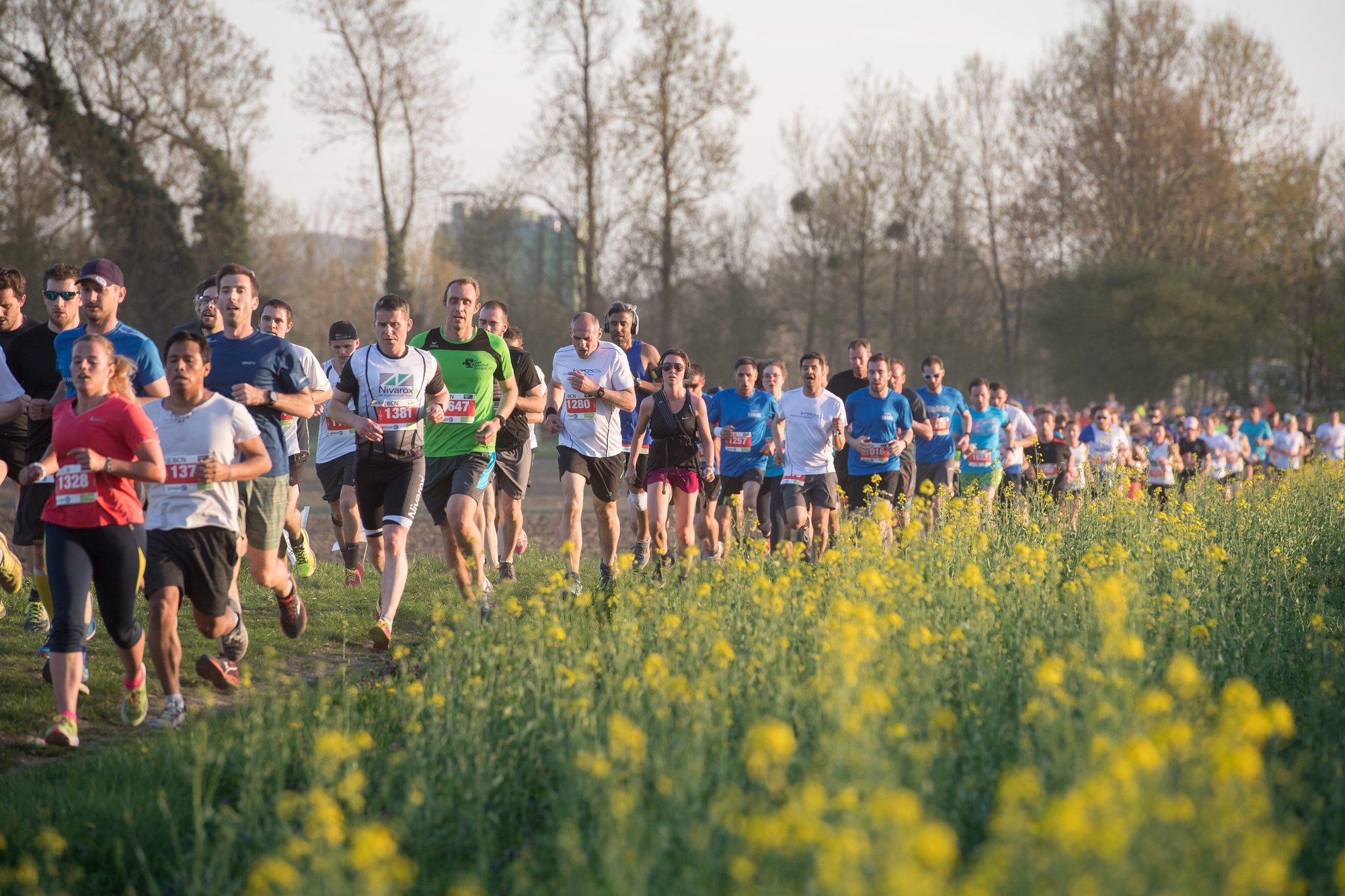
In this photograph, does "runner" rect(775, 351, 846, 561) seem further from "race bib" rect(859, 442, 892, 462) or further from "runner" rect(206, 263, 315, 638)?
"runner" rect(206, 263, 315, 638)

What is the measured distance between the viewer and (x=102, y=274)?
23.4ft

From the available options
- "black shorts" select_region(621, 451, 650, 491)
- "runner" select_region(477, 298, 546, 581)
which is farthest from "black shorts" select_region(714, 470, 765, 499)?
"runner" select_region(477, 298, 546, 581)

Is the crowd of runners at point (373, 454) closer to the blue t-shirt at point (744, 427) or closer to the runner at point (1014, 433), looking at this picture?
the blue t-shirt at point (744, 427)

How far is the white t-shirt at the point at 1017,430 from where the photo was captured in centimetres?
1595

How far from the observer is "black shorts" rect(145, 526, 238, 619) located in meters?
6.20

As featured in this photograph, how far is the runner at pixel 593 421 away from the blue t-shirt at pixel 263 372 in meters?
2.96

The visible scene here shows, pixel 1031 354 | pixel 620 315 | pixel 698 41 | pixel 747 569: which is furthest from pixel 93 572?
pixel 1031 354

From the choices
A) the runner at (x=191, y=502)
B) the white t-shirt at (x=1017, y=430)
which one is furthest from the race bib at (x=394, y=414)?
the white t-shirt at (x=1017, y=430)

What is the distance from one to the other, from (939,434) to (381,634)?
27.3 feet

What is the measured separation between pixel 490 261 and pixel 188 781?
40.4 metres

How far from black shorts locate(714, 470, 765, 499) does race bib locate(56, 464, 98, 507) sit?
720 cm

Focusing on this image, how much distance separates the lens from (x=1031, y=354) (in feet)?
170

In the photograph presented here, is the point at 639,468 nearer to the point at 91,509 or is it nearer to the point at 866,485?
the point at 866,485

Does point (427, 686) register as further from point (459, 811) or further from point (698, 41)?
point (698, 41)
